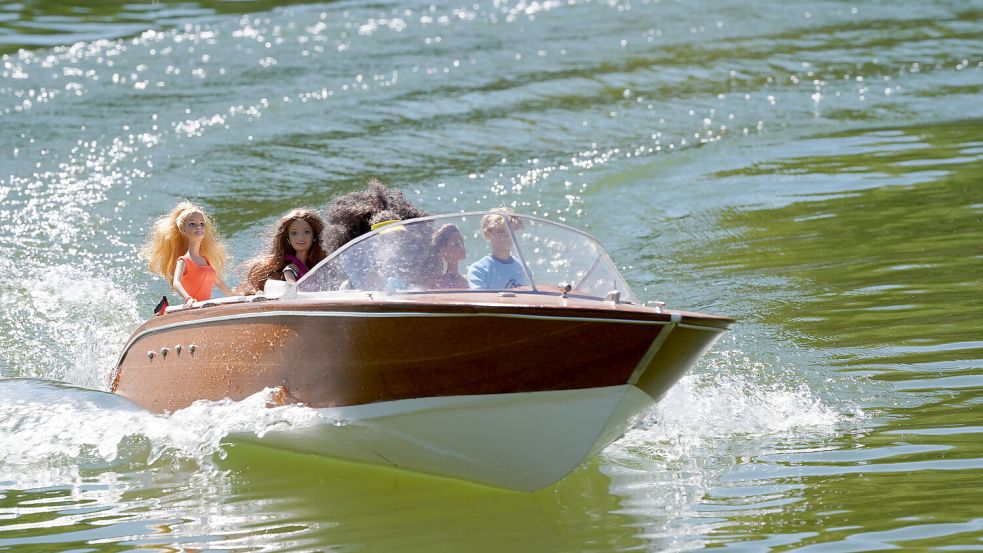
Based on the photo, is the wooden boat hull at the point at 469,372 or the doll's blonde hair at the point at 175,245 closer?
the wooden boat hull at the point at 469,372

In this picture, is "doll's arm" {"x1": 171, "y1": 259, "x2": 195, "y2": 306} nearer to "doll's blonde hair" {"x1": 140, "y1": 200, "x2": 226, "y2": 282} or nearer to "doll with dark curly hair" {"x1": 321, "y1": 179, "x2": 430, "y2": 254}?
"doll's blonde hair" {"x1": 140, "y1": 200, "x2": 226, "y2": 282}

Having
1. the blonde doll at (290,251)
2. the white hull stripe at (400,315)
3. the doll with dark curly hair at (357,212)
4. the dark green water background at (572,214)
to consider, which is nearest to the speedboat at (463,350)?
the white hull stripe at (400,315)

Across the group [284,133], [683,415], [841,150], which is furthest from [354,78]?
[683,415]

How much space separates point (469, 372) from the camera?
5.77 m

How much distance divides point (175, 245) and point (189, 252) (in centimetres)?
12

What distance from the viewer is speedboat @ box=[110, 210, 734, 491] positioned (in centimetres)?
564

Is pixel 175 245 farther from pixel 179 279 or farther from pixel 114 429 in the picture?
pixel 114 429

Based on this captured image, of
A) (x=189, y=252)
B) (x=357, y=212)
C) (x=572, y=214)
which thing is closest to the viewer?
(x=357, y=212)

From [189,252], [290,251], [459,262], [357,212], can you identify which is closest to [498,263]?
[459,262]

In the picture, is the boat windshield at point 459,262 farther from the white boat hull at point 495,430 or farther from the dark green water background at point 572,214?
the dark green water background at point 572,214

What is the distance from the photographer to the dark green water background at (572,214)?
6.02 m

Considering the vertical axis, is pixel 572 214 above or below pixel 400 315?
above

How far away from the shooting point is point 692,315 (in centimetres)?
562

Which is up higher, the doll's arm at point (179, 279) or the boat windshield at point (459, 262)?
the doll's arm at point (179, 279)
